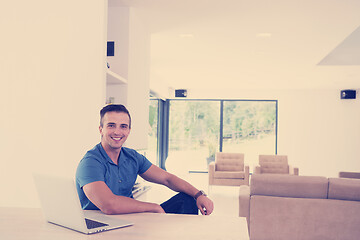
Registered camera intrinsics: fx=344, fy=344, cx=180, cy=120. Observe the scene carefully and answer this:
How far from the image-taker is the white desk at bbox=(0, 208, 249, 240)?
1.19 m

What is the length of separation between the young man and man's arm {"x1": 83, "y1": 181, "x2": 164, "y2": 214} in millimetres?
36

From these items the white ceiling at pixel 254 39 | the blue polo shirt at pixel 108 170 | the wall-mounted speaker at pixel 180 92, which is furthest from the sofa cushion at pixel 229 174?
the blue polo shirt at pixel 108 170

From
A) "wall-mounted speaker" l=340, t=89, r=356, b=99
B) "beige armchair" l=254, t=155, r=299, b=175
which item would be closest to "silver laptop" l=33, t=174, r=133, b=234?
"beige armchair" l=254, t=155, r=299, b=175

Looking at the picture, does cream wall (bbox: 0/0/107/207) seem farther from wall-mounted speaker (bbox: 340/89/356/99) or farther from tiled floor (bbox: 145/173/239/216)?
wall-mounted speaker (bbox: 340/89/356/99)

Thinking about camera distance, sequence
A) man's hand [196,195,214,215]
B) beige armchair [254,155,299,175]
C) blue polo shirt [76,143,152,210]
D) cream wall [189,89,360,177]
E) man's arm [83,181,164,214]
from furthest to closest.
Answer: cream wall [189,89,360,177] → beige armchair [254,155,299,175] → man's hand [196,195,214,215] → blue polo shirt [76,143,152,210] → man's arm [83,181,164,214]

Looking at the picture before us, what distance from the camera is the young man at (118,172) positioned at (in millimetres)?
1712

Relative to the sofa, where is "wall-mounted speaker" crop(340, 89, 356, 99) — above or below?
above

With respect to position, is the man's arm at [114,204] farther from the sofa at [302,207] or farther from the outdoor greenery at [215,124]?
the outdoor greenery at [215,124]

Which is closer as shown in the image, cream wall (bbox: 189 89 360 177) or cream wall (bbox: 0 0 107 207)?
cream wall (bbox: 0 0 107 207)

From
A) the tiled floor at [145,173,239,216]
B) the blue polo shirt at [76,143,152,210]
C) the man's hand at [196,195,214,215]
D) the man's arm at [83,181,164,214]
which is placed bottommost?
the tiled floor at [145,173,239,216]

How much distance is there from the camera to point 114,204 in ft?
4.99

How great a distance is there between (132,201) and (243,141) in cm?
890

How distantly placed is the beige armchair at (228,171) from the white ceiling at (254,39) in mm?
1848

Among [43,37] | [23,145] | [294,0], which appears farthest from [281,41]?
[23,145]
